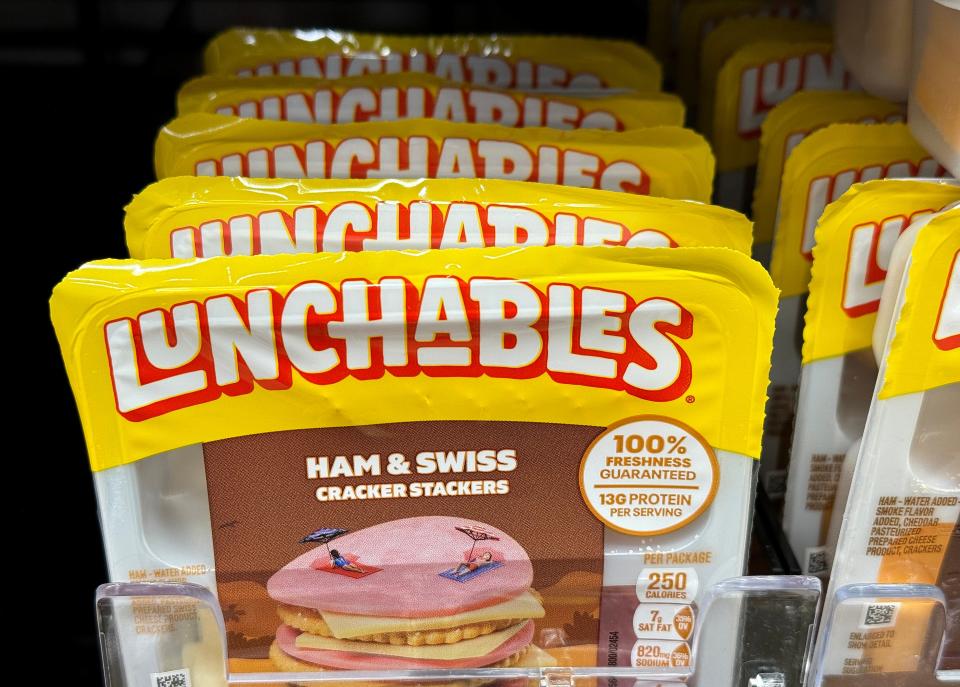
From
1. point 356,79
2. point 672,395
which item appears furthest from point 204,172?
point 672,395

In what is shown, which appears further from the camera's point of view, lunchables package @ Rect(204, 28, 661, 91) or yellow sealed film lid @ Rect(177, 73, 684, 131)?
lunchables package @ Rect(204, 28, 661, 91)

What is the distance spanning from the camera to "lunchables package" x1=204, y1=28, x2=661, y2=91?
3.57 ft

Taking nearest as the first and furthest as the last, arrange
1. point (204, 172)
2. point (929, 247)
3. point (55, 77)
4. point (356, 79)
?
point (929, 247) < point (204, 172) < point (356, 79) < point (55, 77)

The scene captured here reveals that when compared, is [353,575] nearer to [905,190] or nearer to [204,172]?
[204,172]

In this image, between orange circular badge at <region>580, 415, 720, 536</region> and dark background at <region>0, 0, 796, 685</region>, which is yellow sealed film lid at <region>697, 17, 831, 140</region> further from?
orange circular badge at <region>580, 415, 720, 536</region>

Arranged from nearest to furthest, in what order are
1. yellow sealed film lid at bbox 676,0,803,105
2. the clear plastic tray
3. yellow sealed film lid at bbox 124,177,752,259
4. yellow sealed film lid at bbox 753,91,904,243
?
the clear plastic tray
yellow sealed film lid at bbox 124,177,752,259
yellow sealed film lid at bbox 753,91,904,243
yellow sealed film lid at bbox 676,0,803,105

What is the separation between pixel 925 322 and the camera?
0.71 m

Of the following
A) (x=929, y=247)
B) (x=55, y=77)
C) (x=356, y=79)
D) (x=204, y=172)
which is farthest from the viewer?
(x=55, y=77)

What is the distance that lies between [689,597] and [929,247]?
0.30m

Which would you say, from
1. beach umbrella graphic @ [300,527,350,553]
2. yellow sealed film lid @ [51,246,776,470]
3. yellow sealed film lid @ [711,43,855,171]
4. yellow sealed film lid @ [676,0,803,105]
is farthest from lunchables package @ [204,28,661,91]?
beach umbrella graphic @ [300,527,350,553]

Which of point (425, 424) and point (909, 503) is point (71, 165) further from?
point (909, 503)

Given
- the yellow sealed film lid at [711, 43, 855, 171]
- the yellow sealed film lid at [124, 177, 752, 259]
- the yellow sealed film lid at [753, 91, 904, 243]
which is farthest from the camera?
the yellow sealed film lid at [711, 43, 855, 171]

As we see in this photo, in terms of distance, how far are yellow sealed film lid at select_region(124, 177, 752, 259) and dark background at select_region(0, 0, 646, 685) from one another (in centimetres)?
32

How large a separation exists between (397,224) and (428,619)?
301 millimetres
